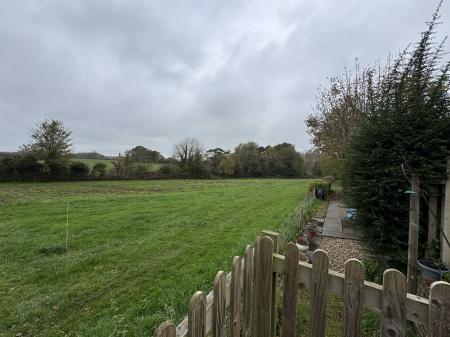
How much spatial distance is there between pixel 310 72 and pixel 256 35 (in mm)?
5751

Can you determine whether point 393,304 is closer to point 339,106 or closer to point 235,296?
point 235,296

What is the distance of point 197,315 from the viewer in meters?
1.35

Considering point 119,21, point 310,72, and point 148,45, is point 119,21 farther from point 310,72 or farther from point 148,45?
point 310,72

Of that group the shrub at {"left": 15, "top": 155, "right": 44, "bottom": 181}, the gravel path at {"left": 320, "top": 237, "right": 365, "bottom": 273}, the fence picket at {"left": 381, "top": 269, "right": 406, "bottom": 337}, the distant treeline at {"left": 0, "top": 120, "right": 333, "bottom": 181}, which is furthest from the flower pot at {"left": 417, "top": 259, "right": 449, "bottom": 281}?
the shrub at {"left": 15, "top": 155, "right": 44, "bottom": 181}

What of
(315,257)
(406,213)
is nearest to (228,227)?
(406,213)

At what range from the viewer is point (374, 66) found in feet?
38.8

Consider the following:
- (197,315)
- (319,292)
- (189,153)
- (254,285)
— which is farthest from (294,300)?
(189,153)

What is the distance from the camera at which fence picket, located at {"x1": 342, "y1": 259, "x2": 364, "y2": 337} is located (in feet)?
4.84

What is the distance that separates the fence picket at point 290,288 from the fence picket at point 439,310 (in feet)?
2.31

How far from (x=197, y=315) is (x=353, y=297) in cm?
87

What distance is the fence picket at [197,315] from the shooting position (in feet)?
4.32

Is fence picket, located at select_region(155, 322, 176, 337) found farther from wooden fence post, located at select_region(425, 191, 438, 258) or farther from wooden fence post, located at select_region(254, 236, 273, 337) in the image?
wooden fence post, located at select_region(425, 191, 438, 258)

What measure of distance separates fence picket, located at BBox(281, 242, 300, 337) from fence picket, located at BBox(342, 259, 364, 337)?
33cm

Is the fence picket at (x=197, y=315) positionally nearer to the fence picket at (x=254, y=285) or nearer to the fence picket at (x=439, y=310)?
the fence picket at (x=254, y=285)
